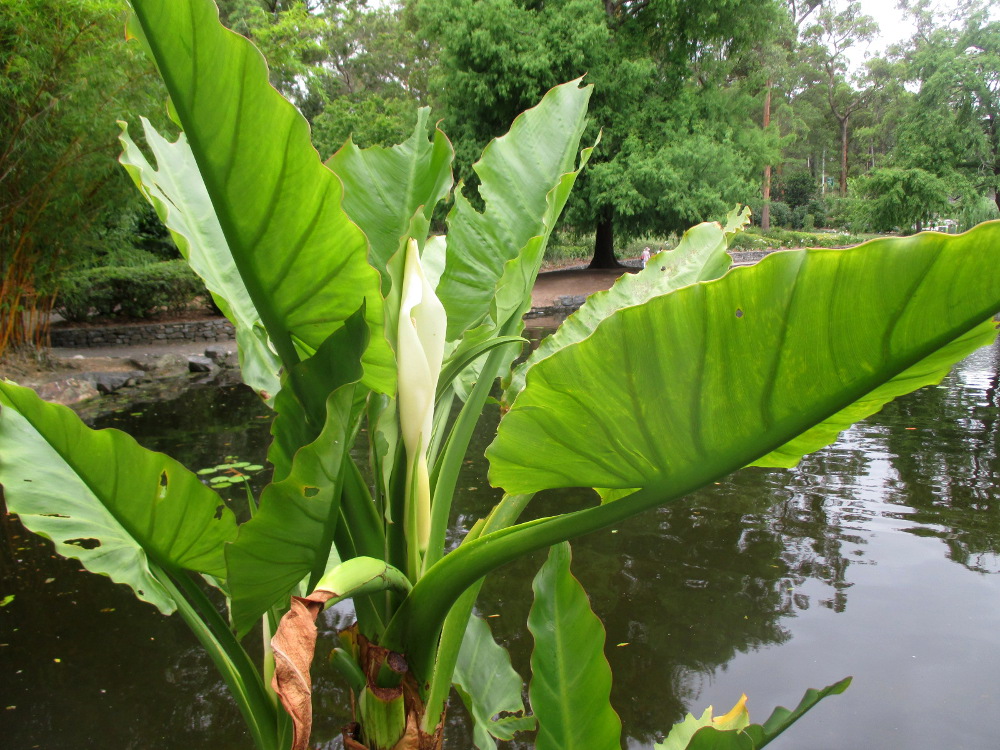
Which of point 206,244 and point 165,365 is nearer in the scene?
point 206,244


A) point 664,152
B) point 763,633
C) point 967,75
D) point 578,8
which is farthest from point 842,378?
point 967,75

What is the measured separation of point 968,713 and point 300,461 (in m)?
2.08

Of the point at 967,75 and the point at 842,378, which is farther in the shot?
the point at 967,75

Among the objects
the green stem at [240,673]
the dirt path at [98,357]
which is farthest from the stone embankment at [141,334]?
the green stem at [240,673]

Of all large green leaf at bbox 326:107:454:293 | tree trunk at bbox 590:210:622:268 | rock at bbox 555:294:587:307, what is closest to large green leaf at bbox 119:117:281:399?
large green leaf at bbox 326:107:454:293

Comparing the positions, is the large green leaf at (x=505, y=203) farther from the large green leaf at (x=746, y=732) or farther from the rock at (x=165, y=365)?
the rock at (x=165, y=365)

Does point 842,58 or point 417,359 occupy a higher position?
point 842,58

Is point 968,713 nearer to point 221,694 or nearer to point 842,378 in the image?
point 842,378

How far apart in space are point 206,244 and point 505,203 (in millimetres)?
462

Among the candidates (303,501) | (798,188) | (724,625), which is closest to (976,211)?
(724,625)

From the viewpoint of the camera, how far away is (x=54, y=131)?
6574mm

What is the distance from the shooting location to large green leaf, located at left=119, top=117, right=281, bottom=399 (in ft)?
3.14

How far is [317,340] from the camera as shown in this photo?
81cm

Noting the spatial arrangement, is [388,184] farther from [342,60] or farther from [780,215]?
[780,215]
